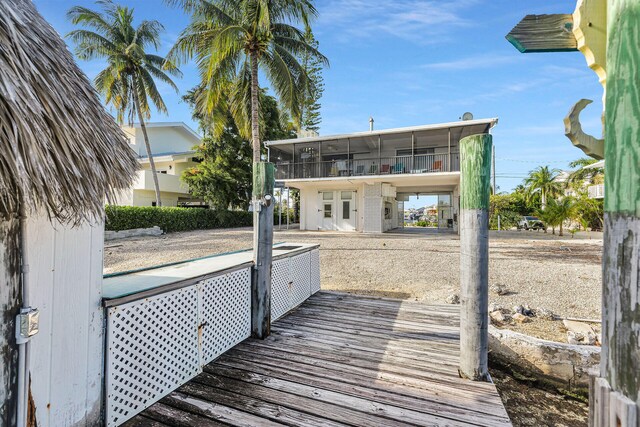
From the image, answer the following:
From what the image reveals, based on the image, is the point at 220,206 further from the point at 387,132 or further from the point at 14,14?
the point at 14,14

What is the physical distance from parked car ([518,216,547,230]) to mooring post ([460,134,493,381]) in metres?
23.9

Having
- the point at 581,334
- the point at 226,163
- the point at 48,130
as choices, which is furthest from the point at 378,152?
the point at 48,130

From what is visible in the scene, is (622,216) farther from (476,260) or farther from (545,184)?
(545,184)

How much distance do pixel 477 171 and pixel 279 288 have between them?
9.67ft

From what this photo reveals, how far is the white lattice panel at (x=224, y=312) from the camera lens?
9.50 ft

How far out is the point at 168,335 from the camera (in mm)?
2467

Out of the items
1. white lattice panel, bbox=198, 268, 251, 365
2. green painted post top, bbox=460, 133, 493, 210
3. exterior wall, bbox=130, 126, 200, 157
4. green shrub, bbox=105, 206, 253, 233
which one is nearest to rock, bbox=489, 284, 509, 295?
green painted post top, bbox=460, 133, 493, 210

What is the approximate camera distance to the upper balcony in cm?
1479

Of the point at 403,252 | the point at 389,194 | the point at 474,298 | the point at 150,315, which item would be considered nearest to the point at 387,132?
the point at 389,194

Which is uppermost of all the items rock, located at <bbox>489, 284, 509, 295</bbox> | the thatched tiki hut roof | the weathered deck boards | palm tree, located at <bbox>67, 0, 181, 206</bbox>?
palm tree, located at <bbox>67, 0, 181, 206</bbox>

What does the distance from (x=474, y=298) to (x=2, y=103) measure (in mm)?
3325

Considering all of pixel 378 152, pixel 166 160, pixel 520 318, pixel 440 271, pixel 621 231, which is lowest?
pixel 520 318

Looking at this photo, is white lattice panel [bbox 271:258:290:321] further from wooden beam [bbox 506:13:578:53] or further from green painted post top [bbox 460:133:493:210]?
wooden beam [bbox 506:13:578:53]

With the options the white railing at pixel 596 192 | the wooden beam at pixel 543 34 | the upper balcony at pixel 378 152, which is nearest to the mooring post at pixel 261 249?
the wooden beam at pixel 543 34
